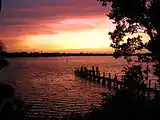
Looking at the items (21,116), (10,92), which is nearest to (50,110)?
(21,116)

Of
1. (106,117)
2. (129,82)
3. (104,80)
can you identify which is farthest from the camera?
(104,80)

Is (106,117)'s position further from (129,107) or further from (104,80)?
(104,80)

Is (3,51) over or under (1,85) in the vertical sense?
over

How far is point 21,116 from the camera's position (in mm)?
10484

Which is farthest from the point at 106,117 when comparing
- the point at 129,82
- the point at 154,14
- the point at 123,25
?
the point at 123,25

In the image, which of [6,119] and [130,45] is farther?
[130,45]

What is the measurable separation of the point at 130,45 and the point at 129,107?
7136mm

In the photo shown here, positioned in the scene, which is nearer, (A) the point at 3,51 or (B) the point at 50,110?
(A) the point at 3,51

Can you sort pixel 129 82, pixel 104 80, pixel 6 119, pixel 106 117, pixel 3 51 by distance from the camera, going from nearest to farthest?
pixel 3 51
pixel 6 119
pixel 106 117
pixel 129 82
pixel 104 80

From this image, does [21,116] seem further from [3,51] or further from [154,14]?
[154,14]

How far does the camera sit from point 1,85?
23.4 feet

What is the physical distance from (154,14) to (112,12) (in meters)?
3.63

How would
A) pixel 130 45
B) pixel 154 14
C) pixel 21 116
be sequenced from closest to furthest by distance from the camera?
pixel 21 116
pixel 154 14
pixel 130 45

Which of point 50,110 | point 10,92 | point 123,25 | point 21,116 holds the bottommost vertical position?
point 50,110
